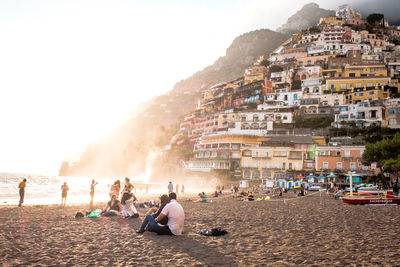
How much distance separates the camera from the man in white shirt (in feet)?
26.2

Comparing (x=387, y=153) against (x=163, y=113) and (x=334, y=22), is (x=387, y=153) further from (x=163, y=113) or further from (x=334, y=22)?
(x=163, y=113)

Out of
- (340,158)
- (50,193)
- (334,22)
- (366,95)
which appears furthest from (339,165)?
(334,22)

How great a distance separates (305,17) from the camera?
570 feet

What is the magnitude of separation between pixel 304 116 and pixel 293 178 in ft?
56.6

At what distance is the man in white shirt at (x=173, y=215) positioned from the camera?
797 centimetres

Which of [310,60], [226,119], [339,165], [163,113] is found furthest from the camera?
[163,113]

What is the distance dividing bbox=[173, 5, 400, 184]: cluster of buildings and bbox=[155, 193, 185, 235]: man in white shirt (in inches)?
1722

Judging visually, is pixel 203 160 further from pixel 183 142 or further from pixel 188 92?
pixel 188 92

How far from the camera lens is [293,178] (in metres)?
49.9

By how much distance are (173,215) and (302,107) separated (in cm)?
6001

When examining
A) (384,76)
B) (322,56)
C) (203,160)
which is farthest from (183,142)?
(384,76)

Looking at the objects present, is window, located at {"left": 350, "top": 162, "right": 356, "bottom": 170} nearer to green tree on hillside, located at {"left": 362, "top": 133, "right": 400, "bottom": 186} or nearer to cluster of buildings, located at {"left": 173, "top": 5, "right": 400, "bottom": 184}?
cluster of buildings, located at {"left": 173, "top": 5, "right": 400, "bottom": 184}

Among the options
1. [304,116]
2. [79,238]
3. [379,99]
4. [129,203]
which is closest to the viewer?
[79,238]

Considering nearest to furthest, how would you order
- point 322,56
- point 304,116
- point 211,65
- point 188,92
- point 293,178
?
point 293,178, point 304,116, point 322,56, point 188,92, point 211,65
